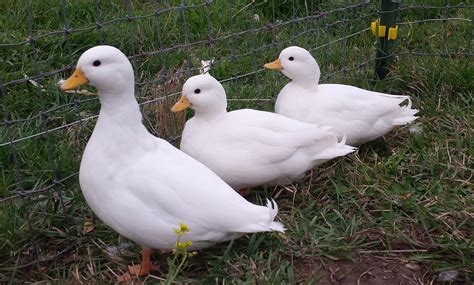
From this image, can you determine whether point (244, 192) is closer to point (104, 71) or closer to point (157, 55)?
point (104, 71)

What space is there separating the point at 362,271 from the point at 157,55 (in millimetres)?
2148

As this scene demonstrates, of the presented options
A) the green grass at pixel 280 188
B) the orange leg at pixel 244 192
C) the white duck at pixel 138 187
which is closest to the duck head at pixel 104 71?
the white duck at pixel 138 187

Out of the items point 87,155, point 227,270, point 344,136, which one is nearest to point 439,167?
point 344,136

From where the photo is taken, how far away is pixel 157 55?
433cm

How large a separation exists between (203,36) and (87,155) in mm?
2104

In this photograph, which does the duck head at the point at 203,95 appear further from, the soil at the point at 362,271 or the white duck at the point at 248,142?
the soil at the point at 362,271

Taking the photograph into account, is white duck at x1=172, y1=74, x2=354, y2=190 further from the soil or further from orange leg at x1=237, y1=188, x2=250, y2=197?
the soil

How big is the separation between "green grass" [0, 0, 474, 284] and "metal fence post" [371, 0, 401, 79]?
8cm

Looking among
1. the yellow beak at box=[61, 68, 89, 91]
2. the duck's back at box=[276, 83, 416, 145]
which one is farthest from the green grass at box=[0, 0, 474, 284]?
the yellow beak at box=[61, 68, 89, 91]

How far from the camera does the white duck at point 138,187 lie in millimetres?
2564

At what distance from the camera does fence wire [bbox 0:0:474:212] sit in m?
3.29

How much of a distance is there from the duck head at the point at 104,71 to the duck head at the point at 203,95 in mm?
529

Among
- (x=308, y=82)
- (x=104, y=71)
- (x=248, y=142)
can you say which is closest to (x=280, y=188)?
(x=248, y=142)

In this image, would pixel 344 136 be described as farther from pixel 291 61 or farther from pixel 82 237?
pixel 82 237
